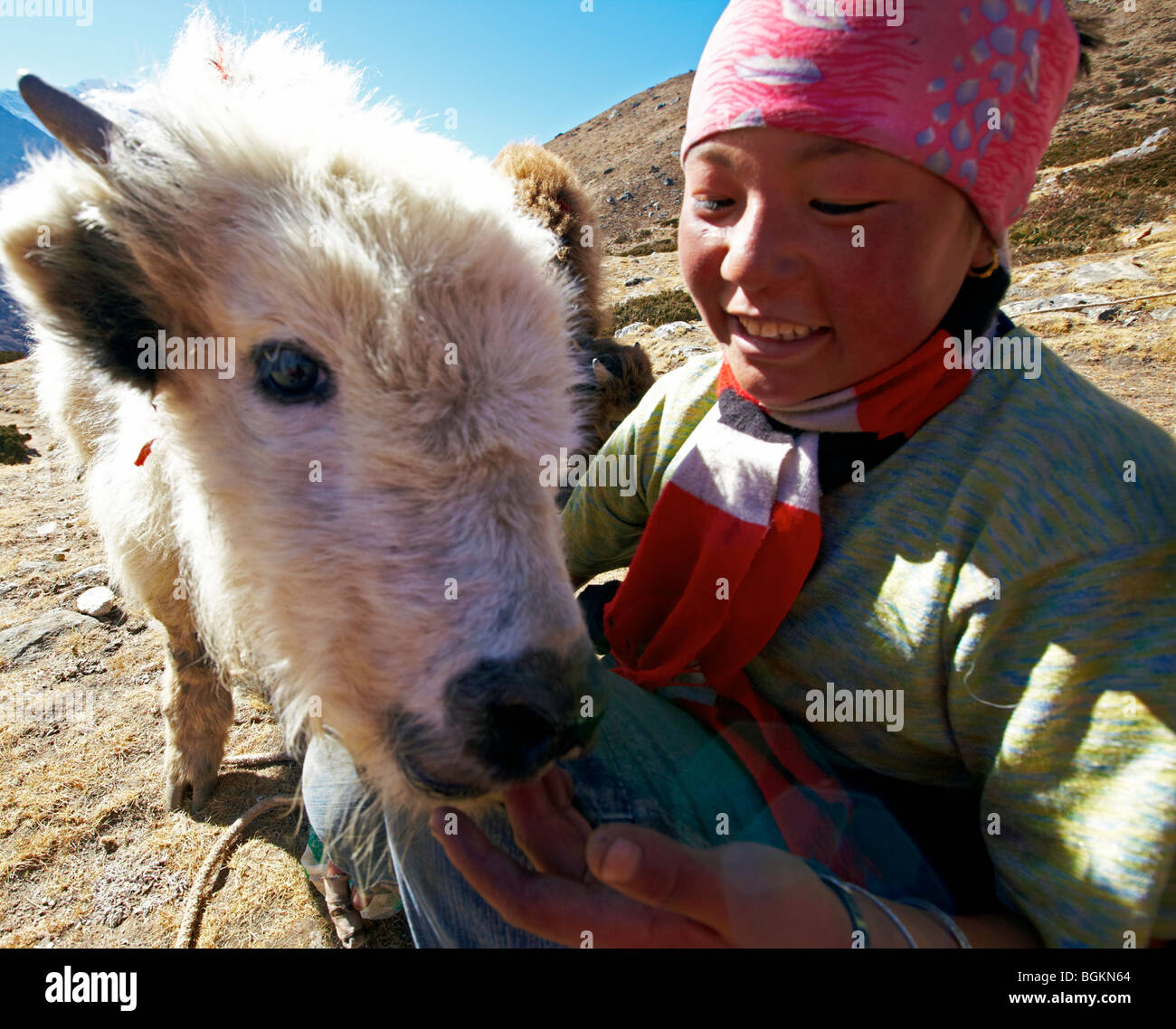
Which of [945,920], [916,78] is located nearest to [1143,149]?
[916,78]

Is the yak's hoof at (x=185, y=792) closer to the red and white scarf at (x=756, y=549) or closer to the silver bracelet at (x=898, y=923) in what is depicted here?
the red and white scarf at (x=756, y=549)

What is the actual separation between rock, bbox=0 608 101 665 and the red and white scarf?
4370 millimetres

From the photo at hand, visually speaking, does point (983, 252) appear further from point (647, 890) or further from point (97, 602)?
point (97, 602)

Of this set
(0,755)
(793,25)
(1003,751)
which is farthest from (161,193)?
(0,755)

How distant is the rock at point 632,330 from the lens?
38.5ft

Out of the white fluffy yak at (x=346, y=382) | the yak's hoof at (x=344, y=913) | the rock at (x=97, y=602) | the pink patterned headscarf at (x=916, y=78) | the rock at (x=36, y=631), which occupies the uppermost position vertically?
the pink patterned headscarf at (x=916, y=78)

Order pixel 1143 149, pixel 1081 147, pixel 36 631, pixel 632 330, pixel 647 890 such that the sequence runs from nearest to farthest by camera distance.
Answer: pixel 647 890, pixel 36 631, pixel 632 330, pixel 1143 149, pixel 1081 147

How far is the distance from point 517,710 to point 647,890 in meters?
0.40

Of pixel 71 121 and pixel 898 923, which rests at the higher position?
pixel 71 121

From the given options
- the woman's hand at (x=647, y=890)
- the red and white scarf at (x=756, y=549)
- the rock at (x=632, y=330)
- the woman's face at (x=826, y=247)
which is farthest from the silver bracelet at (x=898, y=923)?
the rock at (x=632, y=330)

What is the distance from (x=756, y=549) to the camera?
187cm

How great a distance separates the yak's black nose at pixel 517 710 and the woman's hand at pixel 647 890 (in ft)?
0.65

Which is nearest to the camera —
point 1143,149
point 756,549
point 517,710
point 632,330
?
point 517,710

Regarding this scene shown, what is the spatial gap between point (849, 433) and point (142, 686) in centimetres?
441
